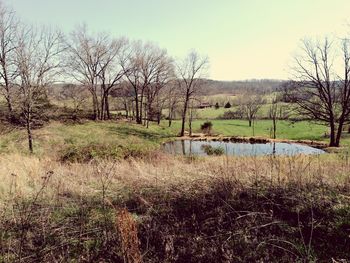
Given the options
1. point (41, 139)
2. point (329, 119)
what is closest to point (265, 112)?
point (329, 119)

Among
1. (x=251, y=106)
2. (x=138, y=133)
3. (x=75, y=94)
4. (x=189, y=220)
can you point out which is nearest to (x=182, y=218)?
(x=189, y=220)

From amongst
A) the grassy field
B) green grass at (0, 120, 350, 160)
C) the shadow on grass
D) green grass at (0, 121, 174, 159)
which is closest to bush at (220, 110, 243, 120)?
green grass at (0, 120, 350, 160)

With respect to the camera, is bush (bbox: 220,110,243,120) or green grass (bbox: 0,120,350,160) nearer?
green grass (bbox: 0,120,350,160)

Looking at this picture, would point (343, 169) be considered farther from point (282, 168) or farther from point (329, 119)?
point (329, 119)

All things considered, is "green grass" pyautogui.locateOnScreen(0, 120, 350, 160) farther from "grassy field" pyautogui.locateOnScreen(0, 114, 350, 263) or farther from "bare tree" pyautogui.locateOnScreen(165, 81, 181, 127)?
"grassy field" pyautogui.locateOnScreen(0, 114, 350, 263)

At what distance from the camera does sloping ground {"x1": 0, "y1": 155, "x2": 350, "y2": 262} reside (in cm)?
347

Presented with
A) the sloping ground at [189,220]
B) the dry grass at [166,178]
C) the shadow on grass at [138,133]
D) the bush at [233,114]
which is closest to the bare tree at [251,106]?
the bush at [233,114]

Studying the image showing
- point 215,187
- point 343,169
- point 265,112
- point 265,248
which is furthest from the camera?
point 265,112

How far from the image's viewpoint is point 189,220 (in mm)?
4398

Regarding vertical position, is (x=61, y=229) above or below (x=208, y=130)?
above

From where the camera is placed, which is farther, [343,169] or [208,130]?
[208,130]

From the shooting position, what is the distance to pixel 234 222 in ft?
13.8

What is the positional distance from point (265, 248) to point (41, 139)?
24.8 metres

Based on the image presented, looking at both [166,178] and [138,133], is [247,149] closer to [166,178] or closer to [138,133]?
[166,178]
